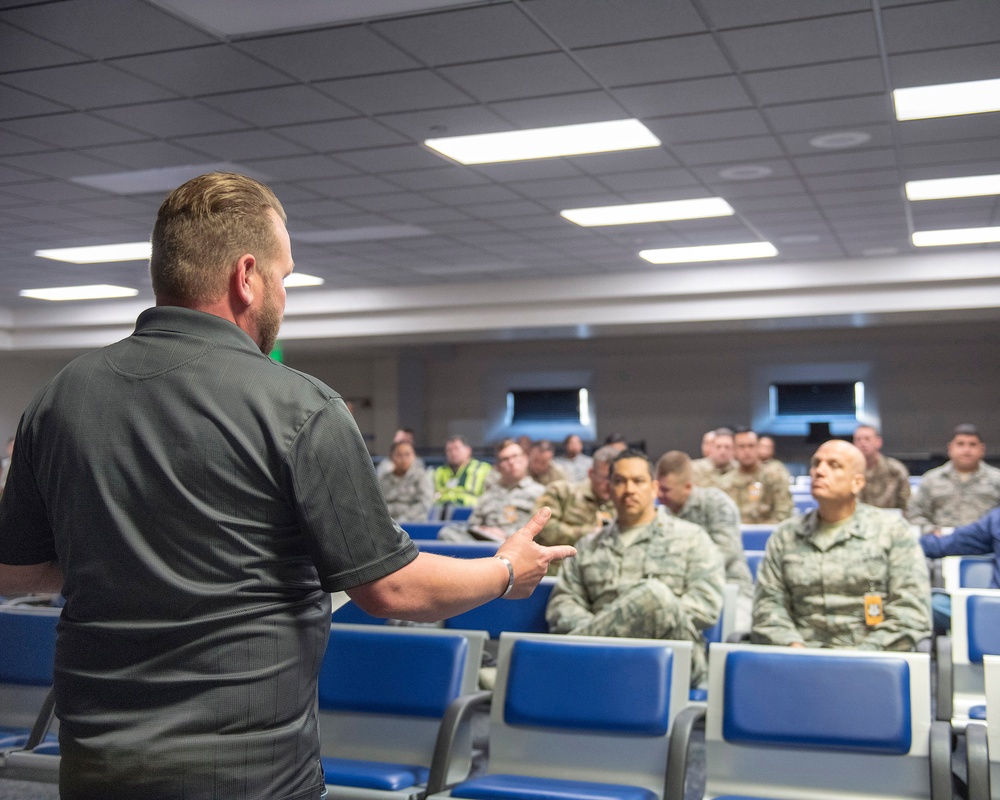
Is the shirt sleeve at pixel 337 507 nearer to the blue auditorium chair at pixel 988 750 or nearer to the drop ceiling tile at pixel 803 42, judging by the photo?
the blue auditorium chair at pixel 988 750

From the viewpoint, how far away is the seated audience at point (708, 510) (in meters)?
5.95

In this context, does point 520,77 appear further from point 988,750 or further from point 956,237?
point 956,237

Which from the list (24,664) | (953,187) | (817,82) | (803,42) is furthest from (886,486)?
(24,664)

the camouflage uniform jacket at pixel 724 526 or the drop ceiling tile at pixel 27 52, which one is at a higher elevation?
the drop ceiling tile at pixel 27 52

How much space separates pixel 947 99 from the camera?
20.8ft

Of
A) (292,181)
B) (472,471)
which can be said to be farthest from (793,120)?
(472,471)

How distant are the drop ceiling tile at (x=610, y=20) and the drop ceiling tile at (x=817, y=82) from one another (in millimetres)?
946

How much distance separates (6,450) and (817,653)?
20169 mm

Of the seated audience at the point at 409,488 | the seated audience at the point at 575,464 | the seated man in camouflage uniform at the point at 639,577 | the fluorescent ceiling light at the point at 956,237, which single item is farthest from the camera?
the seated audience at the point at 575,464

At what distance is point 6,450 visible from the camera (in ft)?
67.2

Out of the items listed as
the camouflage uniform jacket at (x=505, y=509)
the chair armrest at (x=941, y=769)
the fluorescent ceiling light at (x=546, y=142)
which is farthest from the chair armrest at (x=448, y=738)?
the fluorescent ceiling light at (x=546, y=142)

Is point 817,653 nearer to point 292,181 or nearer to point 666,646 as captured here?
point 666,646

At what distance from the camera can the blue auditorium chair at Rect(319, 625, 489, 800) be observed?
3555mm

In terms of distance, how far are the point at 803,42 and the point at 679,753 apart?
3753 mm
